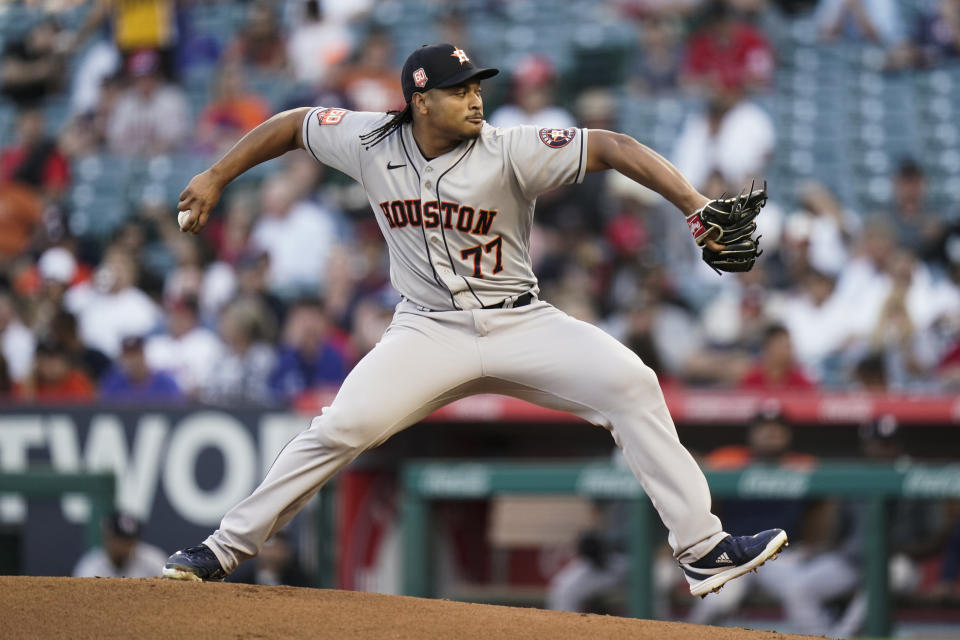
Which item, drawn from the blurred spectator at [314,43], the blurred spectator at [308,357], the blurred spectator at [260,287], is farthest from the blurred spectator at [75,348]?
the blurred spectator at [314,43]

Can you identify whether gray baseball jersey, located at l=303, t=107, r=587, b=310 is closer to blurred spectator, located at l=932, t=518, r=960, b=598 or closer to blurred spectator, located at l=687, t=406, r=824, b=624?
blurred spectator, located at l=687, t=406, r=824, b=624

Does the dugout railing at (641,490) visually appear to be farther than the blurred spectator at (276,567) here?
No

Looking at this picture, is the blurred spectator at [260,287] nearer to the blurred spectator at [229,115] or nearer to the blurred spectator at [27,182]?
the blurred spectator at [229,115]

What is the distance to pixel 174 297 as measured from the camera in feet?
34.3

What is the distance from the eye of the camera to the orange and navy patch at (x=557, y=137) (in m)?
4.31

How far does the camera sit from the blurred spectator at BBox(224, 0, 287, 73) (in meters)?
12.9

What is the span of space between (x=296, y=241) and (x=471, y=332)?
6413 mm

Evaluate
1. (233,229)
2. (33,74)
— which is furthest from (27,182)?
(233,229)

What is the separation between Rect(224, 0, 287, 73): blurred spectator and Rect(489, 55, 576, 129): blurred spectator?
279 centimetres

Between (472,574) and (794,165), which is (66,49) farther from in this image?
(472,574)

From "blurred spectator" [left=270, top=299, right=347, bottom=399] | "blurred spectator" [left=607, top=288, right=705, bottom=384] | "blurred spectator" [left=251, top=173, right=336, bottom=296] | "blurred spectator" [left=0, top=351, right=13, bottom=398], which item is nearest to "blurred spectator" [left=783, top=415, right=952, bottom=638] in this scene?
"blurred spectator" [left=607, top=288, right=705, bottom=384]

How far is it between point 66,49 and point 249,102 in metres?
2.89

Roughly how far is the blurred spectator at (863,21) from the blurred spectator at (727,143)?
1.32 metres

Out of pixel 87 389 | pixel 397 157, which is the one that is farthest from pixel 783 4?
pixel 397 157
